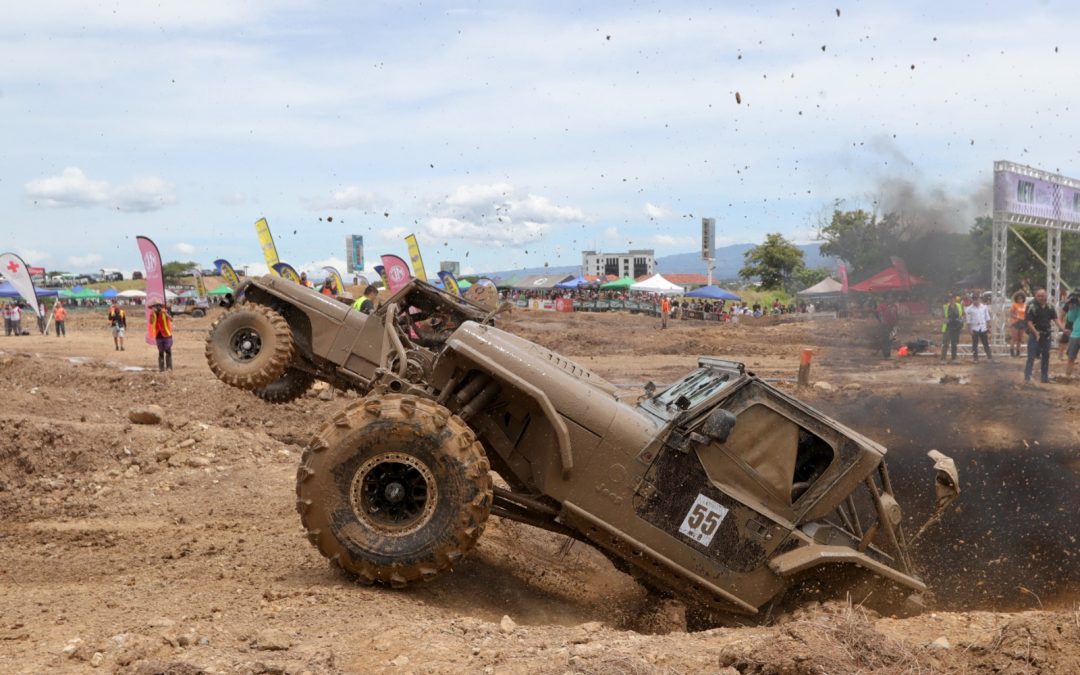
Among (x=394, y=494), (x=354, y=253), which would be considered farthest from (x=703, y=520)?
(x=354, y=253)

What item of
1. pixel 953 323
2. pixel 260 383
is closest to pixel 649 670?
pixel 260 383

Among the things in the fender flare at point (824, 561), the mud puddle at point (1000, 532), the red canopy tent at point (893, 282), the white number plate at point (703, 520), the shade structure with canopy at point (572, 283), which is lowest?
the mud puddle at point (1000, 532)

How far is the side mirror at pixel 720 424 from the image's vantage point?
20.7 feet

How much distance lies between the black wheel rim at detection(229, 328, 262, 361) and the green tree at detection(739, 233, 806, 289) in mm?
64744

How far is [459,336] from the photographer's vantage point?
22.0ft

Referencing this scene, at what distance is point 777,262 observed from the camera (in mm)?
73000

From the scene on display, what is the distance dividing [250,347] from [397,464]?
3.90 metres

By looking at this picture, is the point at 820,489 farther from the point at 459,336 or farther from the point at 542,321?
the point at 542,321

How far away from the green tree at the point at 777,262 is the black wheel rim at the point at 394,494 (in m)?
67.4

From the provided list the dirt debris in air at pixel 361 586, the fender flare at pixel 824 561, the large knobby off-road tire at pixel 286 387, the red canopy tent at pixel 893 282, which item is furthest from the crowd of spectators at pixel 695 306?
the fender flare at pixel 824 561

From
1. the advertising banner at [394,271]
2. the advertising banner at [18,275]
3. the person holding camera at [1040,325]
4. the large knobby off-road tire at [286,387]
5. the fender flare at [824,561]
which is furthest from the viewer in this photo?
the advertising banner at [394,271]

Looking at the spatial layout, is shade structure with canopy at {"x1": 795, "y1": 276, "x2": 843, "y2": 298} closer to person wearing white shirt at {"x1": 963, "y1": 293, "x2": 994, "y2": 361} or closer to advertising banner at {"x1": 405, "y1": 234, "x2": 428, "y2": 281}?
advertising banner at {"x1": 405, "y1": 234, "x2": 428, "y2": 281}

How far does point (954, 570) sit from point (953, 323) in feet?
48.6

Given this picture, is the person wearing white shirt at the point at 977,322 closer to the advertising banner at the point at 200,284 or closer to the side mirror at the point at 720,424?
the side mirror at the point at 720,424
